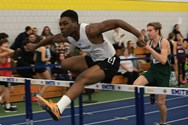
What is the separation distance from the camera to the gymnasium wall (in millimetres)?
11430

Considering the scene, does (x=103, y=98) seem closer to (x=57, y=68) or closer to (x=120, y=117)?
(x=57, y=68)

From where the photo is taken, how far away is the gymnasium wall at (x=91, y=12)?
1143 cm

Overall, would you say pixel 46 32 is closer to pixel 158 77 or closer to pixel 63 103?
pixel 158 77

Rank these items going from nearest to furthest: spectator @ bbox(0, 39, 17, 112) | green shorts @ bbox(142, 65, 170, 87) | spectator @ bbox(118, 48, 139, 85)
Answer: green shorts @ bbox(142, 65, 170, 87)
spectator @ bbox(0, 39, 17, 112)
spectator @ bbox(118, 48, 139, 85)

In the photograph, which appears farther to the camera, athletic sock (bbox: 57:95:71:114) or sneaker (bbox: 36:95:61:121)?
athletic sock (bbox: 57:95:71:114)

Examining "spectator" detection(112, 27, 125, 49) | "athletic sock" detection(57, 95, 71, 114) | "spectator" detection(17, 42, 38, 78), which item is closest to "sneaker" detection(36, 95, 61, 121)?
"athletic sock" detection(57, 95, 71, 114)

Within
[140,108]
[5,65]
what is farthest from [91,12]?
[140,108]

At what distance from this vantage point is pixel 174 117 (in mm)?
7629

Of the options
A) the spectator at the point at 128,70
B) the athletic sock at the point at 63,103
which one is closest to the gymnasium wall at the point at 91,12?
the spectator at the point at 128,70

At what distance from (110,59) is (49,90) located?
5705 millimetres

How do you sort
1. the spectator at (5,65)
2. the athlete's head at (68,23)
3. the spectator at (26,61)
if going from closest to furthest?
the athlete's head at (68,23)
the spectator at (5,65)
the spectator at (26,61)

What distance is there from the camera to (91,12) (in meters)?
13.3

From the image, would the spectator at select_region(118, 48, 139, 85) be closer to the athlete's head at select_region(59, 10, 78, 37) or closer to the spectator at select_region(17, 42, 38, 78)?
the spectator at select_region(17, 42, 38, 78)

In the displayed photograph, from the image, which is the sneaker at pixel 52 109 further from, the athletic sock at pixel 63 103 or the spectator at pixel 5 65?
the spectator at pixel 5 65
